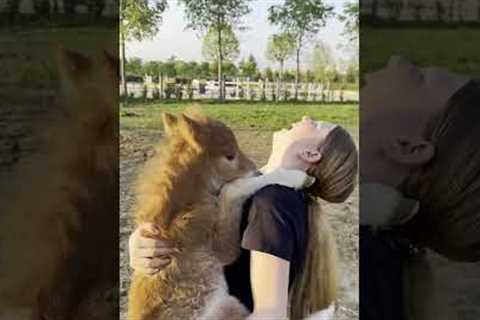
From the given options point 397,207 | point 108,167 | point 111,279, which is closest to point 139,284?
point 111,279

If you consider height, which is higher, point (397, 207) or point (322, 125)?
point (322, 125)

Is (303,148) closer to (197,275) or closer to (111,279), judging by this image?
(197,275)

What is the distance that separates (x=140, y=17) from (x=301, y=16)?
22.5 inches

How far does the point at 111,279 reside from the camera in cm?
348

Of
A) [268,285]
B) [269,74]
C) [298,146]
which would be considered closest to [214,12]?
[269,74]

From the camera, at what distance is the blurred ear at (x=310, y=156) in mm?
3414

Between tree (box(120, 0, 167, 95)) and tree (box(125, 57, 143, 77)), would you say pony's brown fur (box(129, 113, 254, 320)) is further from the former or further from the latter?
tree (box(120, 0, 167, 95))

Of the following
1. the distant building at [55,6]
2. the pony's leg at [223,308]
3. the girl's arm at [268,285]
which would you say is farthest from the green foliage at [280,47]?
the pony's leg at [223,308]

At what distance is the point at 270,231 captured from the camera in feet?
11.0

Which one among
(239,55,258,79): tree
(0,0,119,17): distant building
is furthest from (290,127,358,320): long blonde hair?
(0,0,119,17): distant building

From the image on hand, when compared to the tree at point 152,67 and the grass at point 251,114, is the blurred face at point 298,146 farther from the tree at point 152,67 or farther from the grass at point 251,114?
the tree at point 152,67

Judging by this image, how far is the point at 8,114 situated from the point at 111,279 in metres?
0.71

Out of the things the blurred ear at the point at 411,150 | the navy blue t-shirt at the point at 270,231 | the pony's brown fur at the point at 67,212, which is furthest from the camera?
the blurred ear at the point at 411,150

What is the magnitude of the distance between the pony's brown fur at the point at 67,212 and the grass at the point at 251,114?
0.14 m
